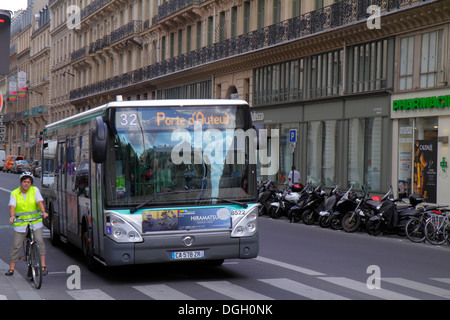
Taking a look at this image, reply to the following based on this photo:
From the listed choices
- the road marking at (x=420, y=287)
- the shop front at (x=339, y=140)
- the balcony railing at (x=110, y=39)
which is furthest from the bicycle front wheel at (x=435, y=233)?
the balcony railing at (x=110, y=39)

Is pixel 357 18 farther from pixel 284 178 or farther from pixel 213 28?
pixel 213 28

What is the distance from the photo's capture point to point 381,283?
11.0 metres

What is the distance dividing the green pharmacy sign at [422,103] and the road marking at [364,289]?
52.3 ft

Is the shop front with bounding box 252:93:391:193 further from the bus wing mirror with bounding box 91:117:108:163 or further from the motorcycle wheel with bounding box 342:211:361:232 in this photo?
the bus wing mirror with bounding box 91:117:108:163

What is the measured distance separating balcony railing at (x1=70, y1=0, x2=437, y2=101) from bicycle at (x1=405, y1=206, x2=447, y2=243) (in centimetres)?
1025

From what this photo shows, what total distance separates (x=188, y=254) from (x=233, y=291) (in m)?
1.10

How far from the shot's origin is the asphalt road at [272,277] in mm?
9922

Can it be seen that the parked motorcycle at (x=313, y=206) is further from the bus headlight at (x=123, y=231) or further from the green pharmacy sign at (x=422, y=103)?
the bus headlight at (x=123, y=231)

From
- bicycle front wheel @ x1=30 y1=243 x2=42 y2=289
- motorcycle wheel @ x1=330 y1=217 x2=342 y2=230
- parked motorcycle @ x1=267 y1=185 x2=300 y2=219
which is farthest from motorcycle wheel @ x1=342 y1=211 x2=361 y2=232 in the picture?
bicycle front wheel @ x1=30 y1=243 x2=42 y2=289

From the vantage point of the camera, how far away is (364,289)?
34.0 ft

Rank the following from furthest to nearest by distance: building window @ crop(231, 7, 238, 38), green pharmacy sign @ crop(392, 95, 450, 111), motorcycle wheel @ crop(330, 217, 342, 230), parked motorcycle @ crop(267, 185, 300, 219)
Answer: building window @ crop(231, 7, 238, 38), green pharmacy sign @ crop(392, 95, 450, 111), parked motorcycle @ crop(267, 185, 300, 219), motorcycle wheel @ crop(330, 217, 342, 230)

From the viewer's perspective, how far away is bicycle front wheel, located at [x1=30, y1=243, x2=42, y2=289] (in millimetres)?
10461
